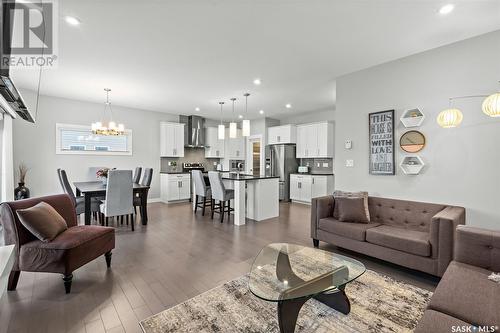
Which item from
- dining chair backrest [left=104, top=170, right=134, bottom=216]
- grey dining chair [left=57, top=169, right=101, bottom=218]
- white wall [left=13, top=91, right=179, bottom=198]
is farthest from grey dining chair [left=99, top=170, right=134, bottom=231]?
white wall [left=13, top=91, right=179, bottom=198]

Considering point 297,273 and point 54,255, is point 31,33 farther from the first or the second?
point 297,273

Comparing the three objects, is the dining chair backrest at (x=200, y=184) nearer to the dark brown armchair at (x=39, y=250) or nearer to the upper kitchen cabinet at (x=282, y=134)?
the dark brown armchair at (x=39, y=250)

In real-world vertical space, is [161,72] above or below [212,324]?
above

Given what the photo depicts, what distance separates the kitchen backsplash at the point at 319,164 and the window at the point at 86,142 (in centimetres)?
544

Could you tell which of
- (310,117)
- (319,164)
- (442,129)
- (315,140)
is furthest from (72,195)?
(310,117)

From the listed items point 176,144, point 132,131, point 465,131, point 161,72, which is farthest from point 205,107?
point 465,131

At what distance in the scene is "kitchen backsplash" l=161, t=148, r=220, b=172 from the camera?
7.44m

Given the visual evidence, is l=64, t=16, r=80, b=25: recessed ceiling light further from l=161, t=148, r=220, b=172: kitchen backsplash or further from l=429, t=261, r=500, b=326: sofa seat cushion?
l=161, t=148, r=220, b=172: kitchen backsplash

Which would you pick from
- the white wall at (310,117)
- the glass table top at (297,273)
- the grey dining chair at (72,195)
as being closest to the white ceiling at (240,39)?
the grey dining chair at (72,195)

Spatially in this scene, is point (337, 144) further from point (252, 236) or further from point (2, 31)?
point (2, 31)

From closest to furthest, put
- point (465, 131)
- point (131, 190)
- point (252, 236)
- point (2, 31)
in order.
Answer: point (2, 31), point (465, 131), point (252, 236), point (131, 190)

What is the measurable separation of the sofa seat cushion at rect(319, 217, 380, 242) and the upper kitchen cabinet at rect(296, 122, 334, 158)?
3.71 meters

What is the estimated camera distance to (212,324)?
70.6 inches

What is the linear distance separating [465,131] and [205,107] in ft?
18.4
